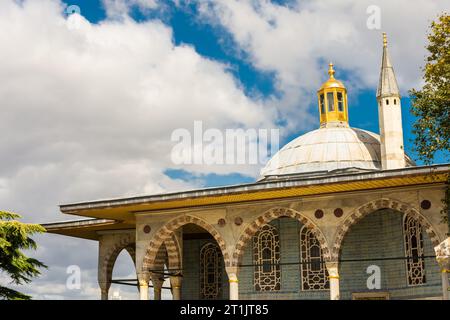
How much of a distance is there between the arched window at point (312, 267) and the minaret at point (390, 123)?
3.68m

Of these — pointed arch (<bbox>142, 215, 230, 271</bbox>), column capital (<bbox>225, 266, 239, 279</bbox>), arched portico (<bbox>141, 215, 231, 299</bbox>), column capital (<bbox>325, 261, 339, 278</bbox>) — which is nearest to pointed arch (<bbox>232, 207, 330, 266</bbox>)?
column capital (<bbox>225, 266, 239, 279</bbox>)

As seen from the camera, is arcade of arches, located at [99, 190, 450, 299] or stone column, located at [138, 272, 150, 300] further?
stone column, located at [138, 272, 150, 300]

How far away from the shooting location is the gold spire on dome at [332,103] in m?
25.0

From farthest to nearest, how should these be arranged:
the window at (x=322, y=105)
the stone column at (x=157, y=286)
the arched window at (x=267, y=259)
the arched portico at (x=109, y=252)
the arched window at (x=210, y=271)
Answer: the window at (x=322, y=105), the arched portico at (x=109, y=252), the stone column at (x=157, y=286), the arched window at (x=210, y=271), the arched window at (x=267, y=259)

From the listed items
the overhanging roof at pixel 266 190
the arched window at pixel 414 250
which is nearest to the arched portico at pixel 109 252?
the overhanging roof at pixel 266 190

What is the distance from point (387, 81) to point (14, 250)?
41.4 ft

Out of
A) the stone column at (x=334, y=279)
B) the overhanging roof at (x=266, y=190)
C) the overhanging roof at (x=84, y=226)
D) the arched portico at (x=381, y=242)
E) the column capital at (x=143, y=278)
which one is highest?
the overhanging roof at (x=84, y=226)

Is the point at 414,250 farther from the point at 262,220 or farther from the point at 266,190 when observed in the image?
the point at 266,190

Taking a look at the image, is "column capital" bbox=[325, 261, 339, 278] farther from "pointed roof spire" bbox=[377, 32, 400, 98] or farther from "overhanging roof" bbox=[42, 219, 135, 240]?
"overhanging roof" bbox=[42, 219, 135, 240]

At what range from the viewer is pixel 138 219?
19.7m

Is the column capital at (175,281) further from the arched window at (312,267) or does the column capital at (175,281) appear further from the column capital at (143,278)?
the arched window at (312,267)

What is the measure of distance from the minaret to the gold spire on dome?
10.3 feet

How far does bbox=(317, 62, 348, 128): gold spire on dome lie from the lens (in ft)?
82.1
